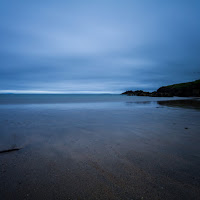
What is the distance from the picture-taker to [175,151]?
11.8 feet

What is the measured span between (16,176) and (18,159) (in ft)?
2.60

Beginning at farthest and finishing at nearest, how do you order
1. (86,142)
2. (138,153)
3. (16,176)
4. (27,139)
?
(27,139)
(86,142)
(138,153)
(16,176)

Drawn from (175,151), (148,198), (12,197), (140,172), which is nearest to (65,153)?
(12,197)

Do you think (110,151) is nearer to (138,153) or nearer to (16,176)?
(138,153)

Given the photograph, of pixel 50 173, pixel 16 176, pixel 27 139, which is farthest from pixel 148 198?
pixel 27 139

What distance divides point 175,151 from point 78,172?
9.51 ft

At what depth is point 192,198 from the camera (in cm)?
195

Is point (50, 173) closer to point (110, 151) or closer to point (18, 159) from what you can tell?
point (18, 159)

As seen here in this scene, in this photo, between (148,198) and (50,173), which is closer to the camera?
(148,198)

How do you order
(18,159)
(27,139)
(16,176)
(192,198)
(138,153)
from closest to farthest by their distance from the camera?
1. (192,198)
2. (16,176)
3. (18,159)
4. (138,153)
5. (27,139)

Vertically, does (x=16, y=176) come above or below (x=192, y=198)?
above

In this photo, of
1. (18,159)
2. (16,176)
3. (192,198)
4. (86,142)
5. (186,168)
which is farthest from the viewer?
(86,142)

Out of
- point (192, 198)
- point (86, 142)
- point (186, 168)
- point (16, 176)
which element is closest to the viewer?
point (192, 198)

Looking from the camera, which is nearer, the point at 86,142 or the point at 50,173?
the point at 50,173
